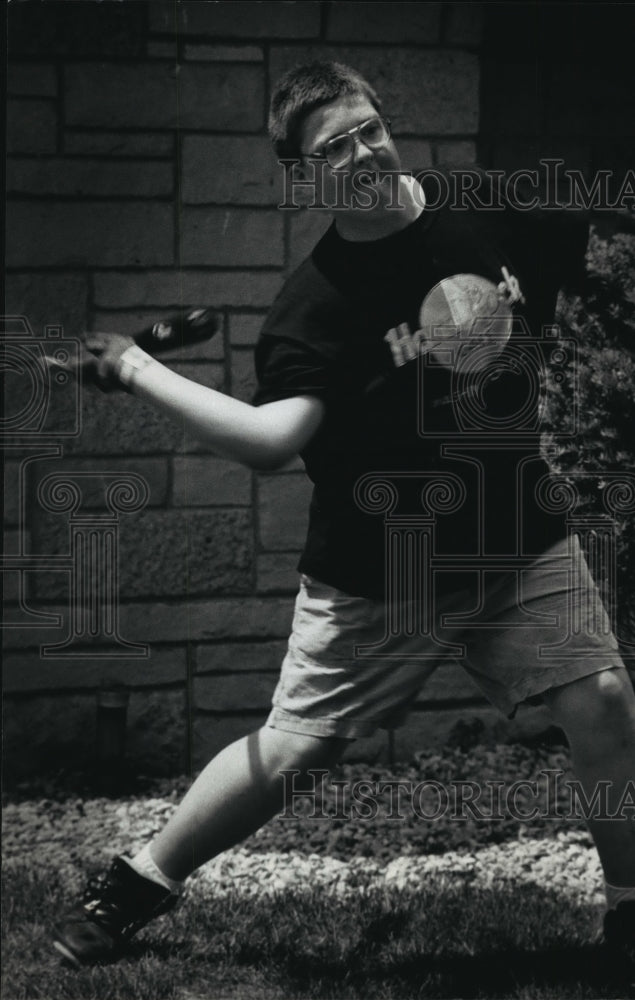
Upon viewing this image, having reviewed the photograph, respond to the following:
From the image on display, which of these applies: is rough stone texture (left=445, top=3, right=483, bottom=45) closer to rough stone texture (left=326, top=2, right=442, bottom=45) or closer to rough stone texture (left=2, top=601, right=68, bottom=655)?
rough stone texture (left=326, top=2, right=442, bottom=45)

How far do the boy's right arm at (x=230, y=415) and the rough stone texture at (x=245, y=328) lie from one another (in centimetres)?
51

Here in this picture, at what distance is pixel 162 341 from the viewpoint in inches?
127

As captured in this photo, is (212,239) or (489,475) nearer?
(489,475)

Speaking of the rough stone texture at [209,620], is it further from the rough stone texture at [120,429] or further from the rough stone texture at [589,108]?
the rough stone texture at [589,108]

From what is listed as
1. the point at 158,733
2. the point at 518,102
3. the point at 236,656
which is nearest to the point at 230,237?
the point at 518,102

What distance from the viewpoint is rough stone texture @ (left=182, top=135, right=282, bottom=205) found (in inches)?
126

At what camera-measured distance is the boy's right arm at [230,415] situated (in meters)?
2.80

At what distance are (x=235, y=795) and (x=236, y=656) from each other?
61 cm

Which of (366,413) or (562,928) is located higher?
(366,413)

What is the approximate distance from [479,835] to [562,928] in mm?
475

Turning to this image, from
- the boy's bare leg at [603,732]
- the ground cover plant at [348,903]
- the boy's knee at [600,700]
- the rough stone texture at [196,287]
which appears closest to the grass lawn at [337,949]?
the ground cover plant at [348,903]

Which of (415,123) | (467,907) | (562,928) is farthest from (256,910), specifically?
(415,123)

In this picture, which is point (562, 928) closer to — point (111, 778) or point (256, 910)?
point (256, 910)

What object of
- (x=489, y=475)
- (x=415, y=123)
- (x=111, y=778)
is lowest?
(x=111, y=778)
